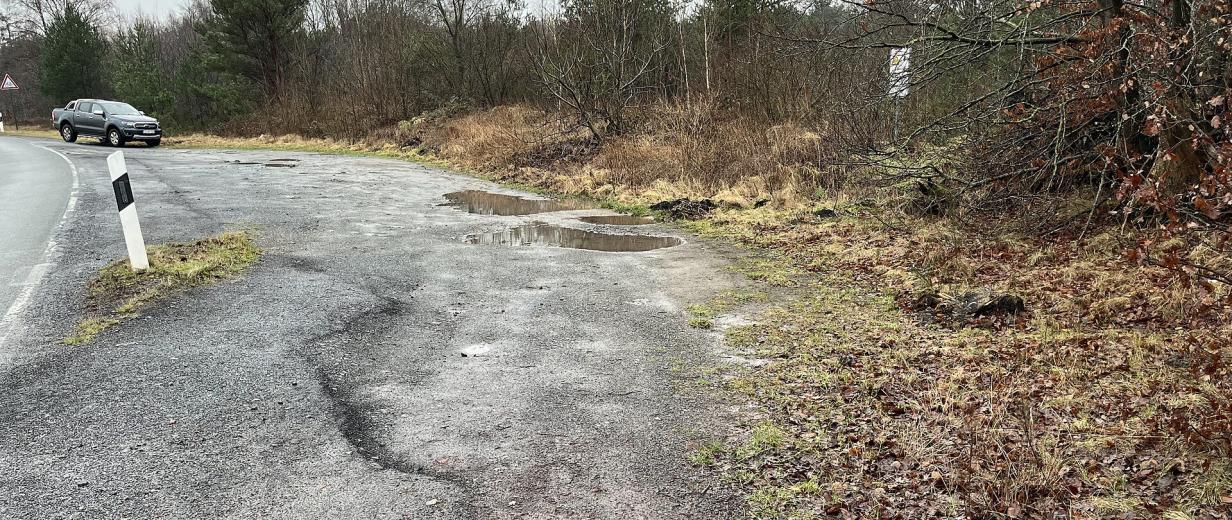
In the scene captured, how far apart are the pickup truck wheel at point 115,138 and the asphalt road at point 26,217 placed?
706 cm

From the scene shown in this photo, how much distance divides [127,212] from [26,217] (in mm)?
5480

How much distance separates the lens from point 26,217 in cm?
1116

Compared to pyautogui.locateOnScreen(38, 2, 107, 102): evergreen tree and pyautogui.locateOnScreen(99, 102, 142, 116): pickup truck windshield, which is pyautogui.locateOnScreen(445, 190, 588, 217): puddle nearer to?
pyautogui.locateOnScreen(99, 102, 142, 116): pickup truck windshield

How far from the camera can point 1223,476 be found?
3.19 m

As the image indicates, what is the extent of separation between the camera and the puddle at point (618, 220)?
→ 11930 millimetres

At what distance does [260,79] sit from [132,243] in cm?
3170

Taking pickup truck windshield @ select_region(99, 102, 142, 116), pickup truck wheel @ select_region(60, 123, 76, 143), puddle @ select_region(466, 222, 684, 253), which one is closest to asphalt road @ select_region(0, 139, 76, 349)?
puddle @ select_region(466, 222, 684, 253)

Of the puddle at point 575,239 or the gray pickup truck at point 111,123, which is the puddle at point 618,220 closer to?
the puddle at point 575,239

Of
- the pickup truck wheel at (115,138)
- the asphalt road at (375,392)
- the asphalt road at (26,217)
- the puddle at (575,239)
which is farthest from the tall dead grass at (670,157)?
the pickup truck wheel at (115,138)

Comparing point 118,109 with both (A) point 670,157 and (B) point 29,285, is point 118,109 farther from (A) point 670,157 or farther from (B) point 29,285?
(B) point 29,285

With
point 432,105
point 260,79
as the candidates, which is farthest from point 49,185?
point 260,79

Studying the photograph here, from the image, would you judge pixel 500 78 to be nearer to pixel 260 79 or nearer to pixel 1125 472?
pixel 260 79

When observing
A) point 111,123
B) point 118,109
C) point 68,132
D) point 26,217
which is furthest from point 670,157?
point 68,132

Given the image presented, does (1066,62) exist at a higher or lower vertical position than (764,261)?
higher
